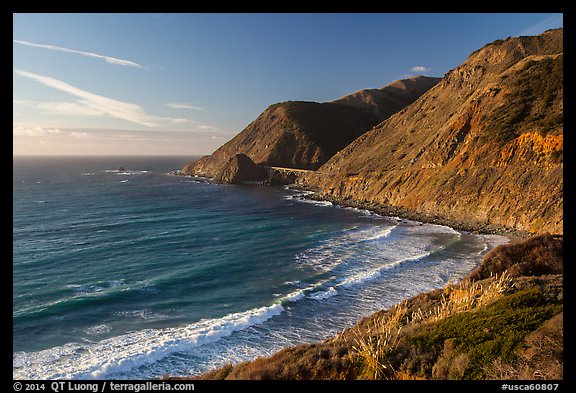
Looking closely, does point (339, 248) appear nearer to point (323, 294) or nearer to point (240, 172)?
point (323, 294)

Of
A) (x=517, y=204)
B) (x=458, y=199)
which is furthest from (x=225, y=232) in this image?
(x=517, y=204)

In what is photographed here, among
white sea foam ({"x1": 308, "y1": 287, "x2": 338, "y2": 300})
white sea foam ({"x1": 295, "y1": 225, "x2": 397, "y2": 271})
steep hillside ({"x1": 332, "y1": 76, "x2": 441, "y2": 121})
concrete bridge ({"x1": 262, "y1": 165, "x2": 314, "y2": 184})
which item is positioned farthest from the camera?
steep hillside ({"x1": 332, "y1": 76, "x2": 441, "y2": 121})

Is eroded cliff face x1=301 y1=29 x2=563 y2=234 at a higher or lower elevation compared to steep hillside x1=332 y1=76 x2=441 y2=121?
lower

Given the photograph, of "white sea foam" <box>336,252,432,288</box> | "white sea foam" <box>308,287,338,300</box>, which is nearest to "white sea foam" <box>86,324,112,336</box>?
"white sea foam" <box>308,287,338,300</box>

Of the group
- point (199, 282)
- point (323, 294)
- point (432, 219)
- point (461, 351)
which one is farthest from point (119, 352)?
point (432, 219)

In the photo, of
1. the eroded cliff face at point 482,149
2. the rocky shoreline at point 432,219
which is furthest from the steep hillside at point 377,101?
the rocky shoreline at point 432,219

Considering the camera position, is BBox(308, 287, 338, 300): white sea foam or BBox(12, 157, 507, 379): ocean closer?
BBox(12, 157, 507, 379): ocean

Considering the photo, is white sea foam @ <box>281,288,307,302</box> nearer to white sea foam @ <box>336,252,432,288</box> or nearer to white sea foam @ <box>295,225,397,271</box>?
white sea foam @ <box>336,252,432,288</box>
